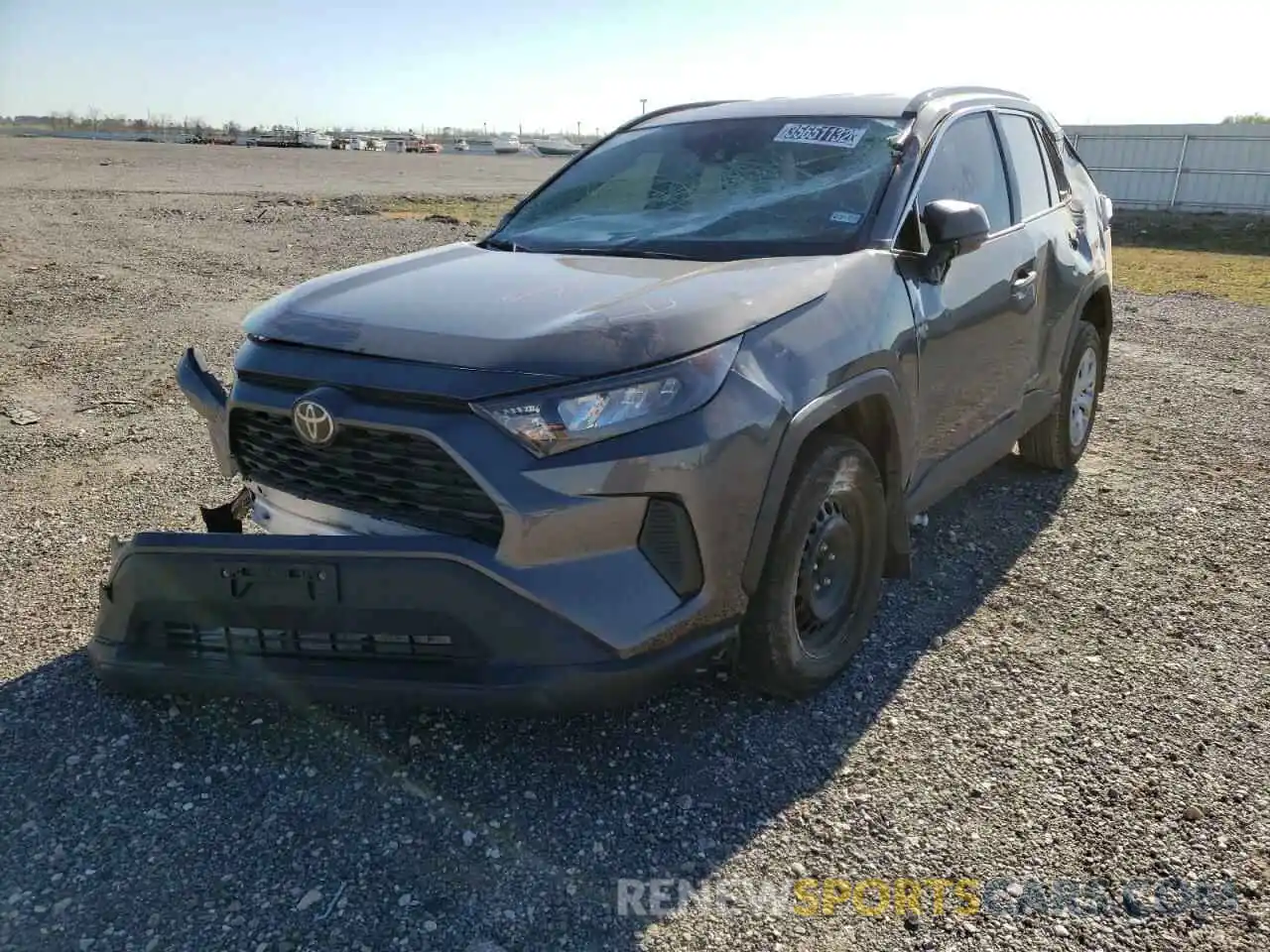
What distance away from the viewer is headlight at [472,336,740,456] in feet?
8.05

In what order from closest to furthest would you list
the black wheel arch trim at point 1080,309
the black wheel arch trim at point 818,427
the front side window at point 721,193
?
the black wheel arch trim at point 818,427
the front side window at point 721,193
the black wheel arch trim at point 1080,309

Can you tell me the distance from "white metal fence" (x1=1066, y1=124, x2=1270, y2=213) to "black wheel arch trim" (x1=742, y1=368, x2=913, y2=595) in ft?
77.0

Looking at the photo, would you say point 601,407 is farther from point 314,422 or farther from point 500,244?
point 500,244

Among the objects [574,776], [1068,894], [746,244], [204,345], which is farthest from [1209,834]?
[204,345]

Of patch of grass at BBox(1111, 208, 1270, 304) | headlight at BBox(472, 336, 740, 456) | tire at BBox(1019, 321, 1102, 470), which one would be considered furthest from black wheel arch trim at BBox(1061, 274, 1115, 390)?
patch of grass at BBox(1111, 208, 1270, 304)

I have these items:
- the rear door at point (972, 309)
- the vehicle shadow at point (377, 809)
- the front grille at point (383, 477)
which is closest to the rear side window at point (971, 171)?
the rear door at point (972, 309)

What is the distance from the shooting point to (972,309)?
12.3ft

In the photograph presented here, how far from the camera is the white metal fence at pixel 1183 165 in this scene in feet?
73.7

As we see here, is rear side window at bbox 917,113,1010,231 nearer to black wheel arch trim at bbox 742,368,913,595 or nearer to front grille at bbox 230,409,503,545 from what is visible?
black wheel arch trim at bbox 742,368,913,595

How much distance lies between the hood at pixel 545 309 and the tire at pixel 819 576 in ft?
1.71

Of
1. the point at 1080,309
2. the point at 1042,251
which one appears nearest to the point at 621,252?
the point at 1042,251

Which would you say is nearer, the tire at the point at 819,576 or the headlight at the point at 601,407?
the headlight at the point at 601,407

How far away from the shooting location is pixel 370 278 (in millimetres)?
3277

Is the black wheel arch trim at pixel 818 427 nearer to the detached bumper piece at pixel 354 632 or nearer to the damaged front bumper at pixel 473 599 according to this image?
the damaged front bumper at pixel 473 599
